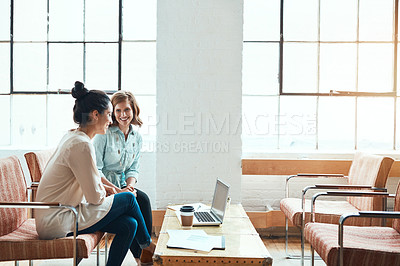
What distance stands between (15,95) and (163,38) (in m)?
1.78

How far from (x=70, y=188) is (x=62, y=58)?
2.48 metres

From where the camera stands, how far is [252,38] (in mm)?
4504

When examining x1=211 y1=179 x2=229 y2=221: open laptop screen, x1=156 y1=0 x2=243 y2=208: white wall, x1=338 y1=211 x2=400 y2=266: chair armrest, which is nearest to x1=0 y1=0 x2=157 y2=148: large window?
x1=156 y1=0 x2=243 y2=208: white wall

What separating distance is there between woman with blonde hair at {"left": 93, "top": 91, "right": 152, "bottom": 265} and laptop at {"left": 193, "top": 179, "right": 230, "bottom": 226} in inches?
22.9

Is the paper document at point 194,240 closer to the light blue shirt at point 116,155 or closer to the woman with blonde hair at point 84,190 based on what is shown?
the woman with blonde hair at point 84,190

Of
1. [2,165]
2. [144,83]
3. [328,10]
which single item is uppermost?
[328,10]

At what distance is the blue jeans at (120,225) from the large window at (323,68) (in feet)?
6.93

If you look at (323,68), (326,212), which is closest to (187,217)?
(326,212)

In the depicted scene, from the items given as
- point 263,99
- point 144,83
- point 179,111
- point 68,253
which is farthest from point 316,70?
point 68,253

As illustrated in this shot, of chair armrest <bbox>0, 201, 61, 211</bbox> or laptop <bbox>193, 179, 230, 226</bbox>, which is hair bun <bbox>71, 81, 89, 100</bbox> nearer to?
chair armrest <bbox>0, 201, 61, 211</bbox>

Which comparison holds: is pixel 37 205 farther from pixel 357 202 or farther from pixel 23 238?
pixel 357 202

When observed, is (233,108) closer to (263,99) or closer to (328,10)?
(263,99)

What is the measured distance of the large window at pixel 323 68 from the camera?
445 cm

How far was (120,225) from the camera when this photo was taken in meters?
2.61
